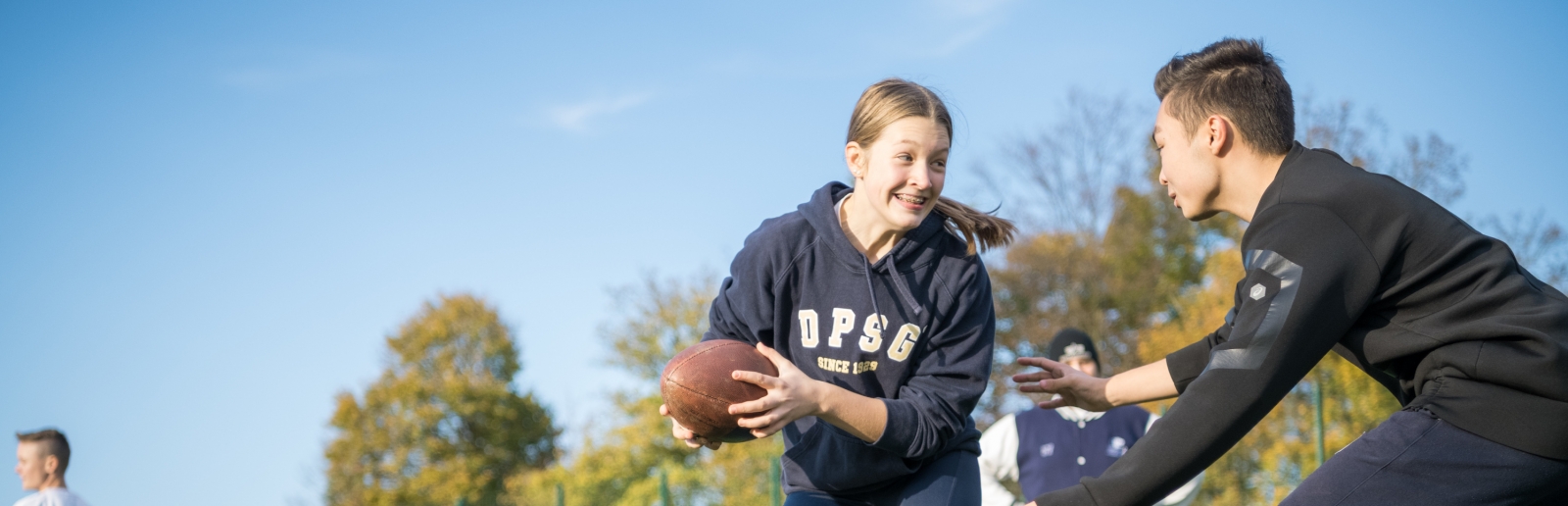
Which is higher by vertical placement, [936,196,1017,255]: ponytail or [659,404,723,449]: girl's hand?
[936,196,1017,255]: ponytail

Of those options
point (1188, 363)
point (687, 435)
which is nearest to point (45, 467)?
point (687, 435)

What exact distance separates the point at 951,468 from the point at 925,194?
89cm

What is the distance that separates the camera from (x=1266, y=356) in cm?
233

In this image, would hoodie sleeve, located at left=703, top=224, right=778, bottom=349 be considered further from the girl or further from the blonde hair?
the blonde hair

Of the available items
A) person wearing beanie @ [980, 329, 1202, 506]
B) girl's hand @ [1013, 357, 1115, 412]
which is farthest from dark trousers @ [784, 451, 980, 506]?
person wearing beanie @ [980, 329, 1202, 506]

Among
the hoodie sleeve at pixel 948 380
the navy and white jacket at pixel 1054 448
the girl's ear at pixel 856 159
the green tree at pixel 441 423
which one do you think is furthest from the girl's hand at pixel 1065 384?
the green tree at pixel 441 423

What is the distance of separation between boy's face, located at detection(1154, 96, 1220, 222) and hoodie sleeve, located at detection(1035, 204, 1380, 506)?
0.43 metres

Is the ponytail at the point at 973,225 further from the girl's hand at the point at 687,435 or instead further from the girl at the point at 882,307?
the girl's hand at the point at 687,435

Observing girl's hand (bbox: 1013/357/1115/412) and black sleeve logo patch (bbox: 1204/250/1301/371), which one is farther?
girl's hand (bbox: 1013/357/1115/412)

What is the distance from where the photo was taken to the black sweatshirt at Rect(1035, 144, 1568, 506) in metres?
2.31

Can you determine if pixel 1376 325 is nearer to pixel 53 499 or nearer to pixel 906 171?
pixel 906 171

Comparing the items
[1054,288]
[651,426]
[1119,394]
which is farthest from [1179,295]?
[1119,394]

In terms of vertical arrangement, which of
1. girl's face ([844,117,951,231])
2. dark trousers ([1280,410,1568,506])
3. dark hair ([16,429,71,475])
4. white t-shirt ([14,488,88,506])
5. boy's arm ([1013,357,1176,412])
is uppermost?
dark hair ([16,429,71,475])

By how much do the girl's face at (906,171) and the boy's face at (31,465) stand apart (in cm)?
706
